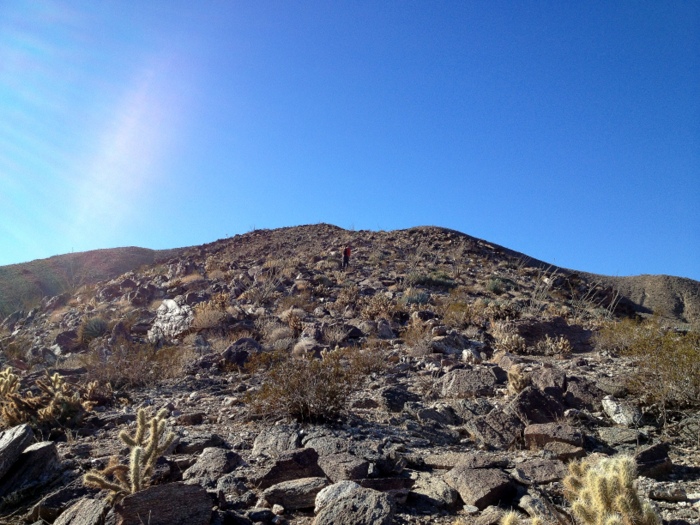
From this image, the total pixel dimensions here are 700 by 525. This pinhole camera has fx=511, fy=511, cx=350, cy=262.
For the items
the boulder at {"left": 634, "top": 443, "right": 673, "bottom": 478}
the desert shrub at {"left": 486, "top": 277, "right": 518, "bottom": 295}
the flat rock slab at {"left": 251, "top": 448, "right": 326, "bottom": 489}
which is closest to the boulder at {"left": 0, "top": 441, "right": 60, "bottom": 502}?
the flat rock slab at {"left": 251, "top": 448, "right": 326, "bottom": 489}

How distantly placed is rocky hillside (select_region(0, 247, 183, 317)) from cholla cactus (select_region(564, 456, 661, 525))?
2368 centimetres

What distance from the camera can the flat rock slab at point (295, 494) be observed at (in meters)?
3.57

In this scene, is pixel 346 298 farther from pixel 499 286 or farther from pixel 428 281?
pixel 499 286

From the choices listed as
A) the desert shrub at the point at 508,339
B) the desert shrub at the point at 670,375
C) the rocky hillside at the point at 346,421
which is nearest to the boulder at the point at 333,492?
the rocky hillside at the point at 346,421

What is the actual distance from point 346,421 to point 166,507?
Answer: 8.46ft

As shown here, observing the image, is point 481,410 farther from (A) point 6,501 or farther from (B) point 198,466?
(A) point 6,501

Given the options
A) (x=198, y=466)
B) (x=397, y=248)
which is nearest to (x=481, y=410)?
(x=198, y=466)

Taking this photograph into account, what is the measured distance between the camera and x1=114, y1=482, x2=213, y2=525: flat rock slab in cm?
311

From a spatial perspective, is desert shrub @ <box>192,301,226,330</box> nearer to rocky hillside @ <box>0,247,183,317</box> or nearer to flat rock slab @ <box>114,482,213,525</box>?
flat rock slab @ <box>114,482,213,525</box>

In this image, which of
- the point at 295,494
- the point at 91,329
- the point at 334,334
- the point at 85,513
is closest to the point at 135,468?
the point at 85,513

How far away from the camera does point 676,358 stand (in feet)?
17.8

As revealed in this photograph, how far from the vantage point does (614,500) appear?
Result: 274 cm

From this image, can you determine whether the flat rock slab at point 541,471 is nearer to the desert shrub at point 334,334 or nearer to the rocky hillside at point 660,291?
the desert shrub at point 334,334

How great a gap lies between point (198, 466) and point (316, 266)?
57.8 feet
